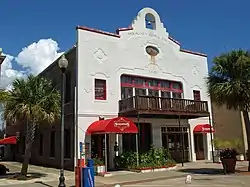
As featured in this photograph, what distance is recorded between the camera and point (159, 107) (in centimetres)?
2017

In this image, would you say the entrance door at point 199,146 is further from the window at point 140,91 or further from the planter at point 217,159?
the window at point 140,91

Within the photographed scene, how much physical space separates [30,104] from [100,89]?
5.83 meters

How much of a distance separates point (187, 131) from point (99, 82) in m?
8.83

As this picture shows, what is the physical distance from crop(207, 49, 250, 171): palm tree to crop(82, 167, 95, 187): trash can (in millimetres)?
8814

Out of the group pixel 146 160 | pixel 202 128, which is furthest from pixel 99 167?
pixel 202 128

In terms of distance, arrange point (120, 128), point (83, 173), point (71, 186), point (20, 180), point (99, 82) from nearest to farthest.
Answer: point (83, 173) → point (71, 186) → point (20, 180) → point (120, 128) → point (99, 82)

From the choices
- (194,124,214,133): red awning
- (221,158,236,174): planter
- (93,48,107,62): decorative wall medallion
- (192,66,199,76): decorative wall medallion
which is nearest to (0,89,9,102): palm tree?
(93,48,107,62): decorative wall medallion

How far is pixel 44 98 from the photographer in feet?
54.5

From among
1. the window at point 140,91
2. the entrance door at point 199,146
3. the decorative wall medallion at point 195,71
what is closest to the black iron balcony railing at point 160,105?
the window at point 140,91

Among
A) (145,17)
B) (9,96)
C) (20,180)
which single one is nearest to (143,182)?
(20,180)

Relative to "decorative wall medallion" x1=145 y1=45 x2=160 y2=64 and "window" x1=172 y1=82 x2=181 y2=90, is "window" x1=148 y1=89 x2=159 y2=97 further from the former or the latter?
"decorative wall medallion" x1=145 y1=45 x2=160 y2=64

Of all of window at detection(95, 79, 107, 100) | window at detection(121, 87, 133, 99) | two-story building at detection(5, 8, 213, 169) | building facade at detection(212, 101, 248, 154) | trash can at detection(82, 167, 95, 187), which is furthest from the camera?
building facade at detection(212, 101, 248, 154)

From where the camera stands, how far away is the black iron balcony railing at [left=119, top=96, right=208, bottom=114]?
19406 mm

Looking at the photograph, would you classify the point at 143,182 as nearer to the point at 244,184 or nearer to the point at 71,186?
the point at 71,186
